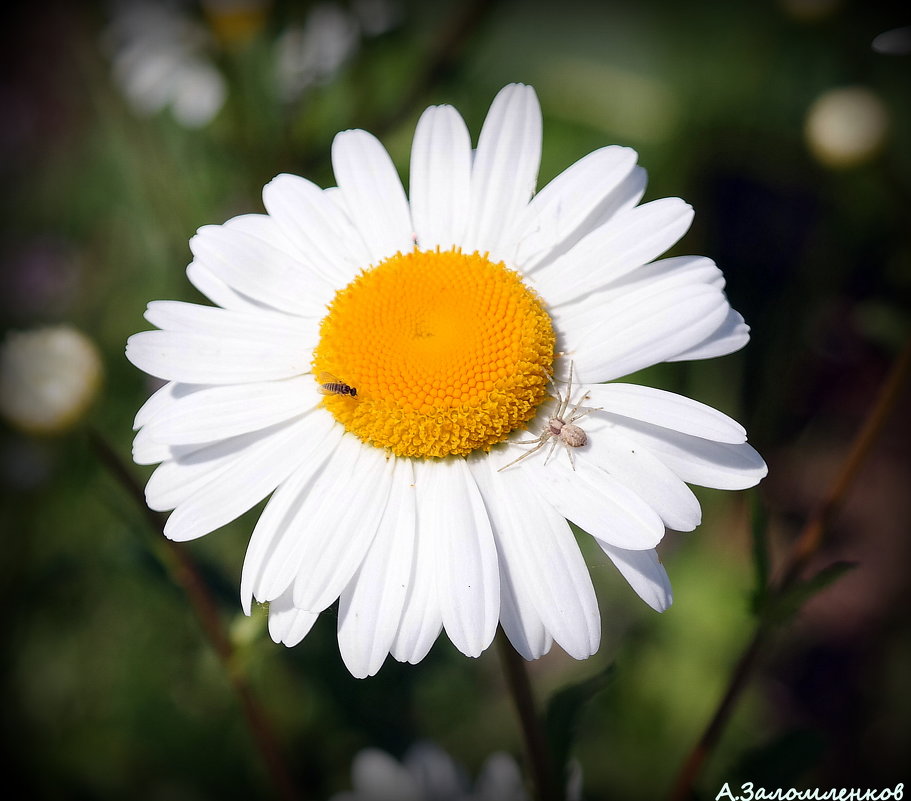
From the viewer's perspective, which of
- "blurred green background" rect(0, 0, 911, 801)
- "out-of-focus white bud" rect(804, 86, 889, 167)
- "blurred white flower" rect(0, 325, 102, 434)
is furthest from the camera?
"blurred green background" rect(0, 0, 911, 801)

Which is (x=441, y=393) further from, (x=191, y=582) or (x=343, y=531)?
(x=191, y=582)

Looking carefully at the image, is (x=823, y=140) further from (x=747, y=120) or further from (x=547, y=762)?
(x=547, y=762)

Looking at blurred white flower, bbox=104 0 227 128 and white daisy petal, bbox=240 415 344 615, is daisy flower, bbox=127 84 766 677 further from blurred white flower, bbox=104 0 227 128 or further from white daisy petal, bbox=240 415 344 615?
blurred white flower, bbox=104 0 227 128

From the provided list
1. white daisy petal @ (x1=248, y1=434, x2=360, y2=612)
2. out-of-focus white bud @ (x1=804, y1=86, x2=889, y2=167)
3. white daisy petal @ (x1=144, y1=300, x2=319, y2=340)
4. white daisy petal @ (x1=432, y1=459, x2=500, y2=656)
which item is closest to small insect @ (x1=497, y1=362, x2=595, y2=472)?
white daisy petal @ (x1=432, y1=459, x2=500, y2=656)

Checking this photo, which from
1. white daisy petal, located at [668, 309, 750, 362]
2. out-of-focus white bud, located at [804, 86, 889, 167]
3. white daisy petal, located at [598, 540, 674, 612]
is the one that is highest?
white daisy petal, located at [668, 309, 750, 362]

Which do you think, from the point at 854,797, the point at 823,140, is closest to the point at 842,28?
the point at 823,140

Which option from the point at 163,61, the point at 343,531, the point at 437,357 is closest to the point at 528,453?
the point at 437,357

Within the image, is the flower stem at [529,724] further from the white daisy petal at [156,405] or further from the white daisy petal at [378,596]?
the white daisy petal at [156,405]
